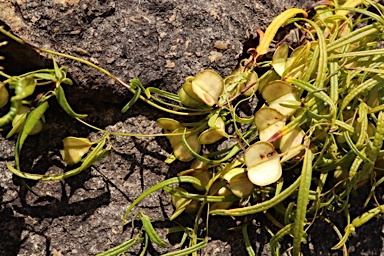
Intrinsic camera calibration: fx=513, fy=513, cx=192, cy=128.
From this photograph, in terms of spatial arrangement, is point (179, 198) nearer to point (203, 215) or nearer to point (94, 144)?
point (203, 215)

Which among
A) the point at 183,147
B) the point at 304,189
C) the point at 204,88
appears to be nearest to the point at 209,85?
the point at 204,88

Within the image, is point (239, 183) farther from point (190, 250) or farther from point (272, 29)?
point (272, 29)

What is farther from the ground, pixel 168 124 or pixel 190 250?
pixel 168 124

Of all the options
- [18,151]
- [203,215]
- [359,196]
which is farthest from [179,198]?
[359,196]

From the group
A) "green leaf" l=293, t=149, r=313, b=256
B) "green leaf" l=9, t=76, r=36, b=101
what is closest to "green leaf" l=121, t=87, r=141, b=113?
"green leaf" l=9, t=76, r=36, b=101

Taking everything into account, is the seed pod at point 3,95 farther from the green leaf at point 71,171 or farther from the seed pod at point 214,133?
the seed pod at point 214,133

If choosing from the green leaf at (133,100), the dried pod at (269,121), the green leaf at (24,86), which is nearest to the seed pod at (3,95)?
the green leaf at (24,86)
